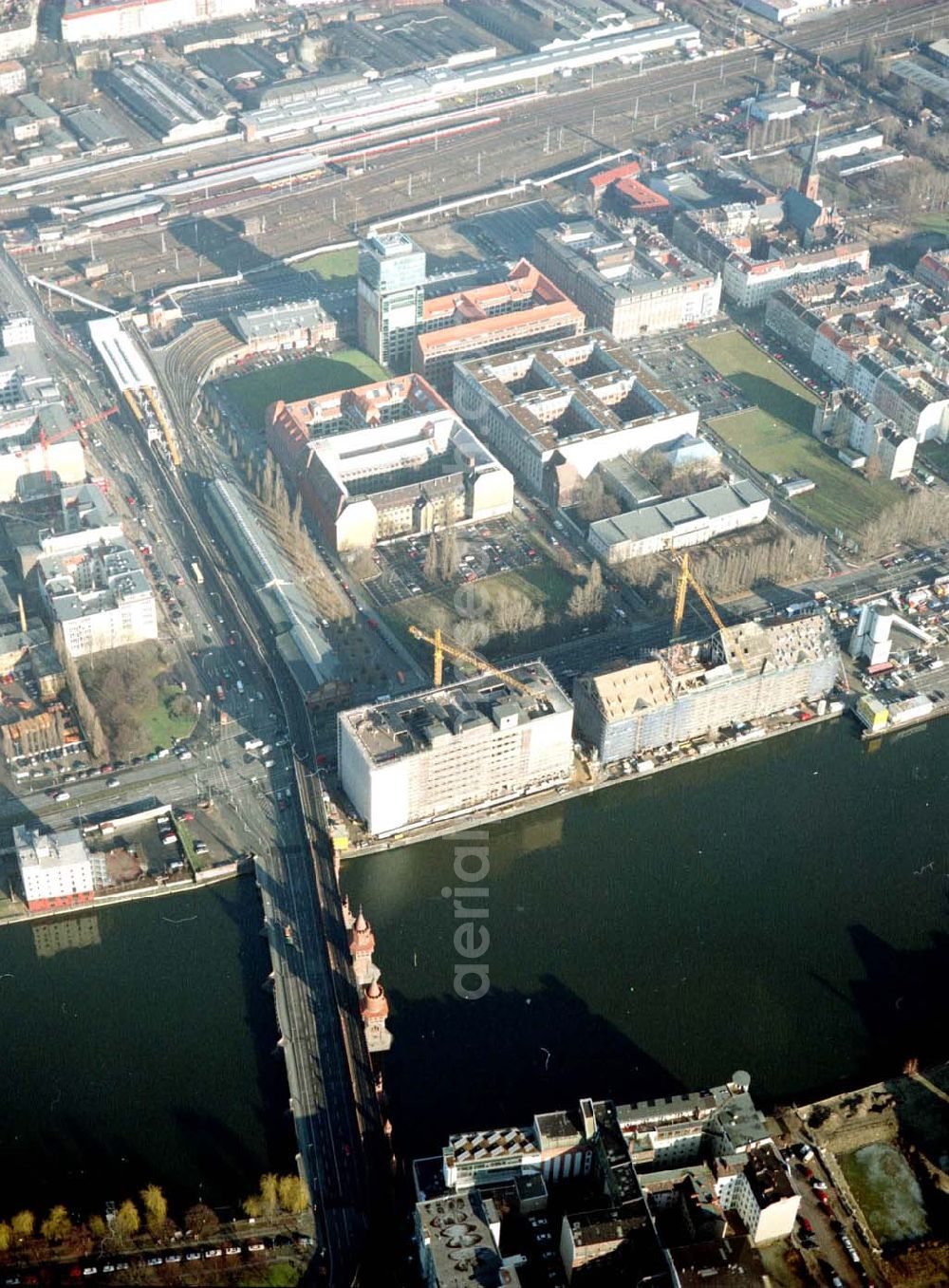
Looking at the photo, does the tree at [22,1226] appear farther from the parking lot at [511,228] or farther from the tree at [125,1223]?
the parking lot at [511,228]

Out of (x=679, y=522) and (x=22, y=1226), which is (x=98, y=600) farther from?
(x=22, y=1226)

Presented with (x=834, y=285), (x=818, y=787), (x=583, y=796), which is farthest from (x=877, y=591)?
(x=834, y=285)

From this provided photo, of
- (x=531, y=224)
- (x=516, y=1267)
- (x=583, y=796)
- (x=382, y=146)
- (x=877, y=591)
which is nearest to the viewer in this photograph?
(x=516, y=1267)

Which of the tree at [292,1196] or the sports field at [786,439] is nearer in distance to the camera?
the tree at [292,1196]

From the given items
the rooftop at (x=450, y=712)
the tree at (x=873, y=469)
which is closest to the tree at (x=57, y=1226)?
the rooftop at (x=450, y=712)

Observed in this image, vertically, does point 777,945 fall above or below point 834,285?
below

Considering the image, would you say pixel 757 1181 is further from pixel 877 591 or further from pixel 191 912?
pixel 877 591

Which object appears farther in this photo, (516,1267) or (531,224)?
(531,224)

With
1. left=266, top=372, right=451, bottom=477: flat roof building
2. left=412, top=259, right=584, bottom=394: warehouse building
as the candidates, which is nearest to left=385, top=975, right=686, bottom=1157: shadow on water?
left=266, top=372, right=451, bottom=477: flat roof building
